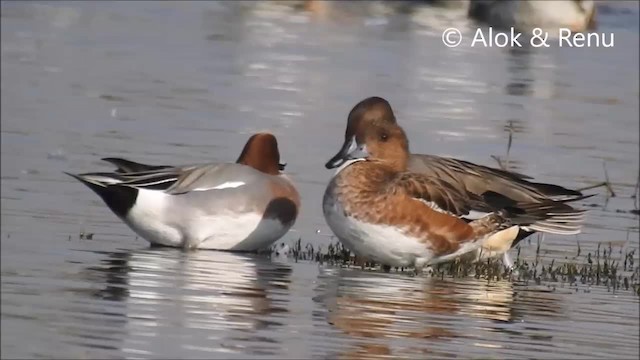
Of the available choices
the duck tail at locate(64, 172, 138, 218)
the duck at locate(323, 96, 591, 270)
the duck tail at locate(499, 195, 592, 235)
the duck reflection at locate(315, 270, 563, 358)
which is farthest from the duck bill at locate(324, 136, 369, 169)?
the duck tail at locate(64, 172, 138, 218)

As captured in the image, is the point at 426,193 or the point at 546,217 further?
the point at 546,217

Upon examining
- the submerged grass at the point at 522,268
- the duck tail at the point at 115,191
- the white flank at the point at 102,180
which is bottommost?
the submerged grass at the point at 522,268

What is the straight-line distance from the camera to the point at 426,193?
995 cm

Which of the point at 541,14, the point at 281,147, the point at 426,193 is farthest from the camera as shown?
the point at 541,14

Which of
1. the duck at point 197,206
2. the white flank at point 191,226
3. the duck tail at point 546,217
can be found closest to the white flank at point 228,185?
the duck at point 197,206

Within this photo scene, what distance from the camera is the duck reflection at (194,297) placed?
748 cm

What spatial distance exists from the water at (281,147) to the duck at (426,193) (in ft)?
1.09

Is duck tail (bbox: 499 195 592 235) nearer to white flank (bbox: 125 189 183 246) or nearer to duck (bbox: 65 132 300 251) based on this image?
duck (bbox: 65 132 300 251)

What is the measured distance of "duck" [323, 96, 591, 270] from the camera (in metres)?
9.80

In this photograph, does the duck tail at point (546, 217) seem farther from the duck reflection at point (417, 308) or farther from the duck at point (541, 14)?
the duck at point (541, 14)

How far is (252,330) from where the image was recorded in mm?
7777

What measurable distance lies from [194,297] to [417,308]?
1047 mm

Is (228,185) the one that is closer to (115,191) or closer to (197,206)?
(197,206)

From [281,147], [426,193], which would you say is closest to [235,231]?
[426,193]
